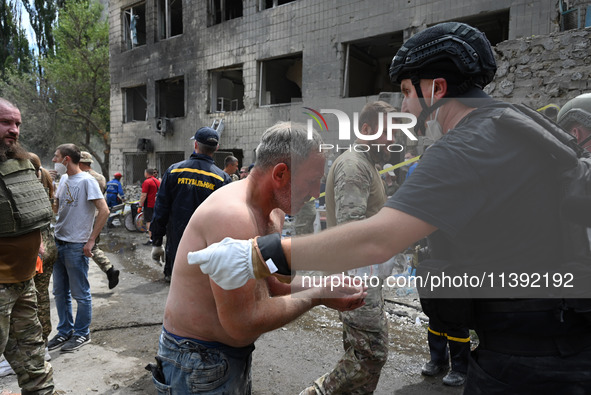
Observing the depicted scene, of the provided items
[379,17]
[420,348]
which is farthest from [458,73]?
[379,17]

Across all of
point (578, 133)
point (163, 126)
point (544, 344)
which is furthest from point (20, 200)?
point (163, 126)

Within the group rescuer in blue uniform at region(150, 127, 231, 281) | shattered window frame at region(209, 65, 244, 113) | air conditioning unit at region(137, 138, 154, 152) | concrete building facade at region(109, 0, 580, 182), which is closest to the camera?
rescuer in blue uniform at region(150, 127, 231, 281)

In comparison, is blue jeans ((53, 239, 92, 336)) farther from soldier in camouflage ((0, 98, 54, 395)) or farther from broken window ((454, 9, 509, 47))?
broken window ((454, 9, 509, 47))

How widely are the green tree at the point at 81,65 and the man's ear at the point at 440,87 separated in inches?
806

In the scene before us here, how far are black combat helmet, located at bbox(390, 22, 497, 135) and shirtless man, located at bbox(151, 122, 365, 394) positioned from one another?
0.51m

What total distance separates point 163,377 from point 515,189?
146cm

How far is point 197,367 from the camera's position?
57.5 inches

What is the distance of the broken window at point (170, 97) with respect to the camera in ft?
46.0

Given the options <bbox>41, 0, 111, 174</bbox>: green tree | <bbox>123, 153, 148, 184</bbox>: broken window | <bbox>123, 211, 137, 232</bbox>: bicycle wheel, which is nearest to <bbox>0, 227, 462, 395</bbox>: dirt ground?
<bbox>123, 211, 137, 232</bbox>: bicycle wheel

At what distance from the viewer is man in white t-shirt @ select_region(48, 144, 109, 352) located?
3.60 meters

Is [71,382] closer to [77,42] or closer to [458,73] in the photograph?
[458,73]

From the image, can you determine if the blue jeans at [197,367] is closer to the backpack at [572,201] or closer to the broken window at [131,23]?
the backpack at [572,201]

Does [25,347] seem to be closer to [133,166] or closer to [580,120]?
[580,120]

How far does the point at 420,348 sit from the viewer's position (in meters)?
3.64
